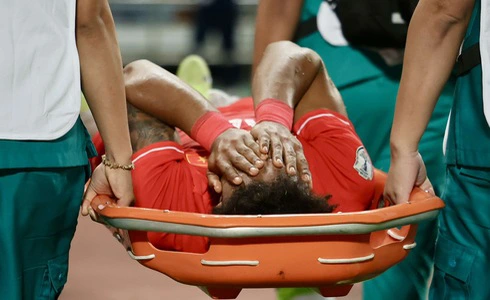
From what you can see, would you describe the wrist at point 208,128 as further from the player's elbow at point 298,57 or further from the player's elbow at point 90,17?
the player's elbow at point 90,17

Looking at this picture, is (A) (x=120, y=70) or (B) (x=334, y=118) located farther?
(B) (x=334, y=118)

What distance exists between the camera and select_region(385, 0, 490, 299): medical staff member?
165cm

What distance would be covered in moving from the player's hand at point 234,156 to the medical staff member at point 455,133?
0.97 feet

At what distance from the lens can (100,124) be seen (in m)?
1.70

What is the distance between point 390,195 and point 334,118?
38 centimetres

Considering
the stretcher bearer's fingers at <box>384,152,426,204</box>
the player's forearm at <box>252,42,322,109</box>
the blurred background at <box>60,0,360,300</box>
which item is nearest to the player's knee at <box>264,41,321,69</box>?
the player's forearm at <box>252,42,322,109</box>

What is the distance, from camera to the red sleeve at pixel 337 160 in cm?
201

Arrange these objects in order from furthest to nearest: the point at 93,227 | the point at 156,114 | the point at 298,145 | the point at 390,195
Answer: the point at 93,227
the point at 156,114
the point at 298,145
the point at 390,195

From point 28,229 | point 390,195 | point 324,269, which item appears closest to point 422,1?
point 390,195

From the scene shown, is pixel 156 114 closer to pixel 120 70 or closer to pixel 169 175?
pixel 169 175

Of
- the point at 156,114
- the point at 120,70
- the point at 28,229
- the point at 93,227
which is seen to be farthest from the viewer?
the point at 93,227

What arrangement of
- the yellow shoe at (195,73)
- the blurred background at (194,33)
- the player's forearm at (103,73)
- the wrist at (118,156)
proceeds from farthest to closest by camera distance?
the blurred background at (194,33)
the yellow shoe at (195,73)
the wrist at (118,156)
the player's forearm at (103,73)

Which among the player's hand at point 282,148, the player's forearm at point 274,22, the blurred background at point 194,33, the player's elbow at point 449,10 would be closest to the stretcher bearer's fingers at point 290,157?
the player's hand at point 282,148

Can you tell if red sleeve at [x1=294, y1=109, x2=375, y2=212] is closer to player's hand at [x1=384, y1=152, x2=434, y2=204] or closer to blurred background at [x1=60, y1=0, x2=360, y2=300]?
player's hand at [x1=384, y1=152, x2=434, y2=204]
